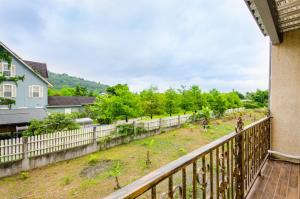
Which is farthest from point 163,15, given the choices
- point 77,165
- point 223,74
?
point 223,74

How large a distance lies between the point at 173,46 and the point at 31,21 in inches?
562

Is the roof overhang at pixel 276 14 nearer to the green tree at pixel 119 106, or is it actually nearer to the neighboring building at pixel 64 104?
the green tree at pixel 119 106

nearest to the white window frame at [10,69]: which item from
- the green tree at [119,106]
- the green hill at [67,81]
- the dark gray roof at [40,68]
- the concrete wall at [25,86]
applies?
the concrete wall at [25,86]

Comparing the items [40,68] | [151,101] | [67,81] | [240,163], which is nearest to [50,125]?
[151,101]

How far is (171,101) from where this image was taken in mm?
15188

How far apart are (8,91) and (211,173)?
16.7 m

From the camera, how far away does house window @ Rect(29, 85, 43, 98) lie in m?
15.4

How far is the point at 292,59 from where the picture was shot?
11.8 ft

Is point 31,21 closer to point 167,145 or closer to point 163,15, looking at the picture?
point 163,15

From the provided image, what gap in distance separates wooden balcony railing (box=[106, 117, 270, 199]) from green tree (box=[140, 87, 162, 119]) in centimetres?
1144

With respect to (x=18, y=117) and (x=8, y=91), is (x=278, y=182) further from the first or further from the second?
(x=8, y=91)

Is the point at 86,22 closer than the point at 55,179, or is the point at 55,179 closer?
the point at 55,179

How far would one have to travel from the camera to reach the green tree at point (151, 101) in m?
14.1

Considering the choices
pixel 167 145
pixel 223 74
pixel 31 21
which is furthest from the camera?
pixel 223 74
